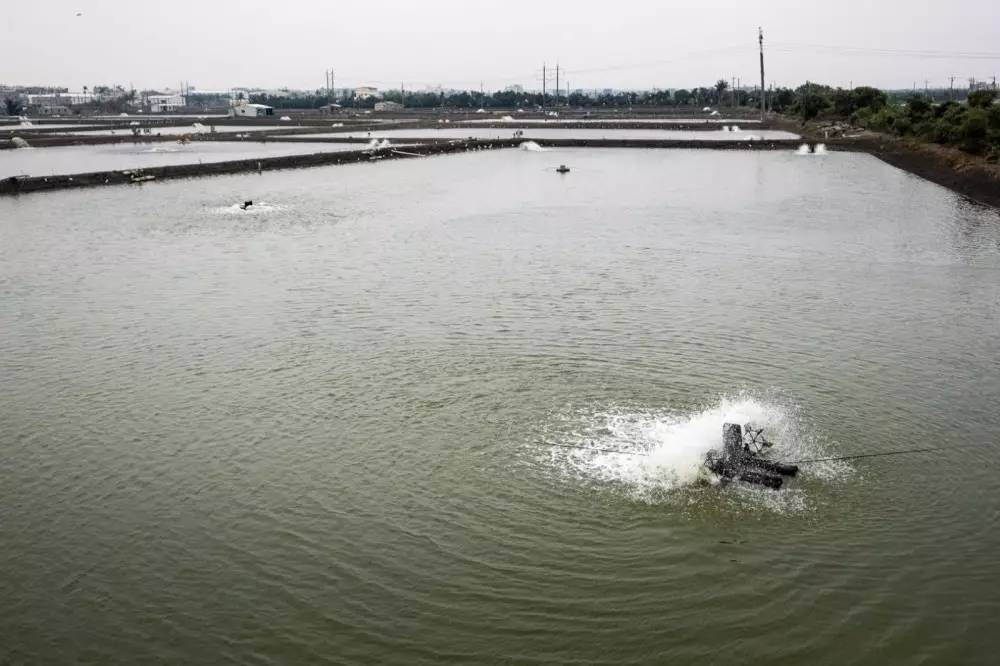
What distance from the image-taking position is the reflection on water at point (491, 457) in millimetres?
8297

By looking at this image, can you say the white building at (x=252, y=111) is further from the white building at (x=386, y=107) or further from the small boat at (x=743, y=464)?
the small boat at (x=743, y=464)

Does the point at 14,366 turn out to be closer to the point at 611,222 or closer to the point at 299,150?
the point at 611,222

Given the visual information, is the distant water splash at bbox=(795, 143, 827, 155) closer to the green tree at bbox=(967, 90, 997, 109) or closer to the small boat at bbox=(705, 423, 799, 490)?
the green tree at bbox=(967, 90, 997, 109)

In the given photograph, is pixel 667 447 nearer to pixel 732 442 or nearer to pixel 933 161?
pixel 732 442

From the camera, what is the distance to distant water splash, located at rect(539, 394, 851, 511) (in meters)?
10.6

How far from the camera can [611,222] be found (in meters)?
32.2

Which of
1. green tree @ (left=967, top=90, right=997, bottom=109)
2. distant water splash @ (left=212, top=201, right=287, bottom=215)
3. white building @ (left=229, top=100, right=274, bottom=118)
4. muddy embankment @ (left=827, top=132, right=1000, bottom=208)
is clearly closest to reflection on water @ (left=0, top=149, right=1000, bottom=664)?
distant water splash @ (left=212, top=201, right=287, bottom=215)

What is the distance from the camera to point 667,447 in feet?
38.0

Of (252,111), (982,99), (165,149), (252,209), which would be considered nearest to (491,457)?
(252,209)

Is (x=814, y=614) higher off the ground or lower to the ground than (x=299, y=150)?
lower

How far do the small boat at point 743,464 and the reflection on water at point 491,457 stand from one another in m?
0.21

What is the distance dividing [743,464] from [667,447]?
3.53ft

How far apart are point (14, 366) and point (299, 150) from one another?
55866 mm

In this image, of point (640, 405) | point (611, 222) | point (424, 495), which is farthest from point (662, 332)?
point (611, 222)
